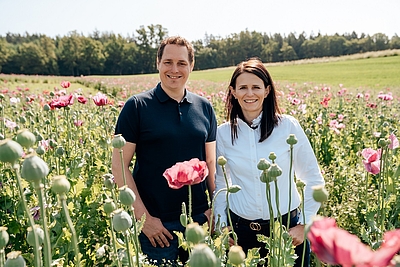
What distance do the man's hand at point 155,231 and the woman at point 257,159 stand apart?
34 centimetres

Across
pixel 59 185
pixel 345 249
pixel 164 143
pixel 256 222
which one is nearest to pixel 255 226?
pixel 256 222

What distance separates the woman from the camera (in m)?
2.34

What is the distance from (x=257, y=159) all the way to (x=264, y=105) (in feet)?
1.27

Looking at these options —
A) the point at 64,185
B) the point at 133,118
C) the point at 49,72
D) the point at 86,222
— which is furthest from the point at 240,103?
the point at 49,72

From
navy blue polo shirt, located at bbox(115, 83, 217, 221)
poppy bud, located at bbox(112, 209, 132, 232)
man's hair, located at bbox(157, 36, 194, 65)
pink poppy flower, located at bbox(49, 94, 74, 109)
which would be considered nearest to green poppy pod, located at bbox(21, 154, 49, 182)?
poppy bud, located at bbox(112, 209, 132, 232)

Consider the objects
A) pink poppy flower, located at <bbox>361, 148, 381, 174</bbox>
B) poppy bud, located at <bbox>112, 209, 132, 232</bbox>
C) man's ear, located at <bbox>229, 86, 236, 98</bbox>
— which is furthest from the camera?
man's ear, located at <bbox>229, 86, 236, 98</bbox>

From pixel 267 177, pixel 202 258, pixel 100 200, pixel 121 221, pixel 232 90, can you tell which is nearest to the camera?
pixel 202 258

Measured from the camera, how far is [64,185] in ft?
3.08

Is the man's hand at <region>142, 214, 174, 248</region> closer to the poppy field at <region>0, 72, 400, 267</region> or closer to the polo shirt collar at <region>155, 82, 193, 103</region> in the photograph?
the poppy field at <region>0, 72, 400, 267</region>

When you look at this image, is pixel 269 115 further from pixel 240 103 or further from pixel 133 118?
pixel 133 118

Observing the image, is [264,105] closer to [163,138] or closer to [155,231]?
[163,138]

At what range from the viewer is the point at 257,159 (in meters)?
2.36

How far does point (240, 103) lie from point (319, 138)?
3019 millimetres

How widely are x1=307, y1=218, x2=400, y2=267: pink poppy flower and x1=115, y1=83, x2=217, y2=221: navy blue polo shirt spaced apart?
5.89 ft
